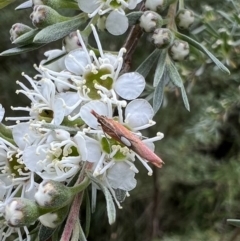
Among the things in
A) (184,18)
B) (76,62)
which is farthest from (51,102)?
(184,18)

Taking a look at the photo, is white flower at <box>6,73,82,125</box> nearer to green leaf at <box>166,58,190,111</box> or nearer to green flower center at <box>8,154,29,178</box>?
green flower center at <box>8,154,29,178</box>

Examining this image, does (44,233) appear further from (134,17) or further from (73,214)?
(134,17)

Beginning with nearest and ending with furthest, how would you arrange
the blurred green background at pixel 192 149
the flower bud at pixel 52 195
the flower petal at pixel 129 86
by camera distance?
the flower bud at pixel 52 195 → the flower petal at pixel 129 86 → the blurred green background at pixel 192 149

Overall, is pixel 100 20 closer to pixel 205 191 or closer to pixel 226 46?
pixel 226 46

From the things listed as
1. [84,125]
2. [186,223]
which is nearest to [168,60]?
[84,125]

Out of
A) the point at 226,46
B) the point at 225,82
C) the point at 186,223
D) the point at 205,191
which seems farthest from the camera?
the point at 186,223

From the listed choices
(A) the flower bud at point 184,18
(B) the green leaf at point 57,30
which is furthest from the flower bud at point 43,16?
(A) the flower bud at point 184,18

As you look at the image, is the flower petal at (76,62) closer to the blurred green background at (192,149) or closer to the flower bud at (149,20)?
the flower bud at (149,20)
